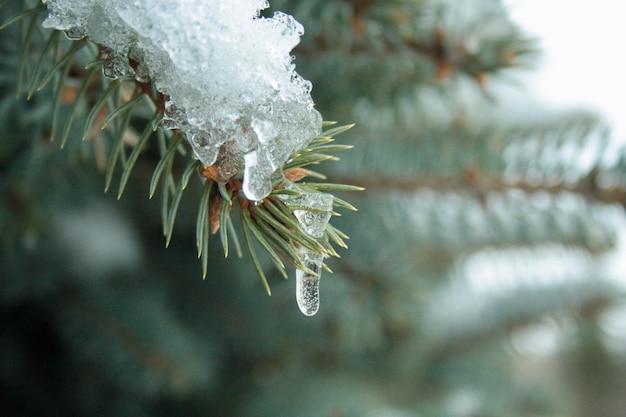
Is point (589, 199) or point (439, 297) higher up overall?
point (589, 199)

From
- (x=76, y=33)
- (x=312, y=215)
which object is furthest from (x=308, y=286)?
(x=76, y=33)

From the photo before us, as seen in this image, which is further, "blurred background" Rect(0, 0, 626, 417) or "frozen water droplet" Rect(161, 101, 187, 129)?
"blurred background" Rect(0, 0, 626, 417)

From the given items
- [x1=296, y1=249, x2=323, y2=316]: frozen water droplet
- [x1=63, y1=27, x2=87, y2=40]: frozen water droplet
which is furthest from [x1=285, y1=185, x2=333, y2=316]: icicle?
[x1=63, y1=27, x2=87, y2=40]: frozen water droplet

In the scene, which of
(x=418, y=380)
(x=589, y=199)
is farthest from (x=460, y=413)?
(x=589, y=199)

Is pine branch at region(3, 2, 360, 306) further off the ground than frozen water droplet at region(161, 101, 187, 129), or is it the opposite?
frozen water droplet at region(161, 101, 187, 129)

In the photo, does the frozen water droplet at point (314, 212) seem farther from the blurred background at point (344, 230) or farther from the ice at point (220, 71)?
the blurred background at point (344, 230)

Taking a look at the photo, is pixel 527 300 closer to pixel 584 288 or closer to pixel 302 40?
pixel 584 288

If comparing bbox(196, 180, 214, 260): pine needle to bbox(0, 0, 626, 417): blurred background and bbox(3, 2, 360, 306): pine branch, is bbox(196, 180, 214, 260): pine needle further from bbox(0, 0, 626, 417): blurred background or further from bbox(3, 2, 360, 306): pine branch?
bbox(0, 0, 626, 417): blurred background
